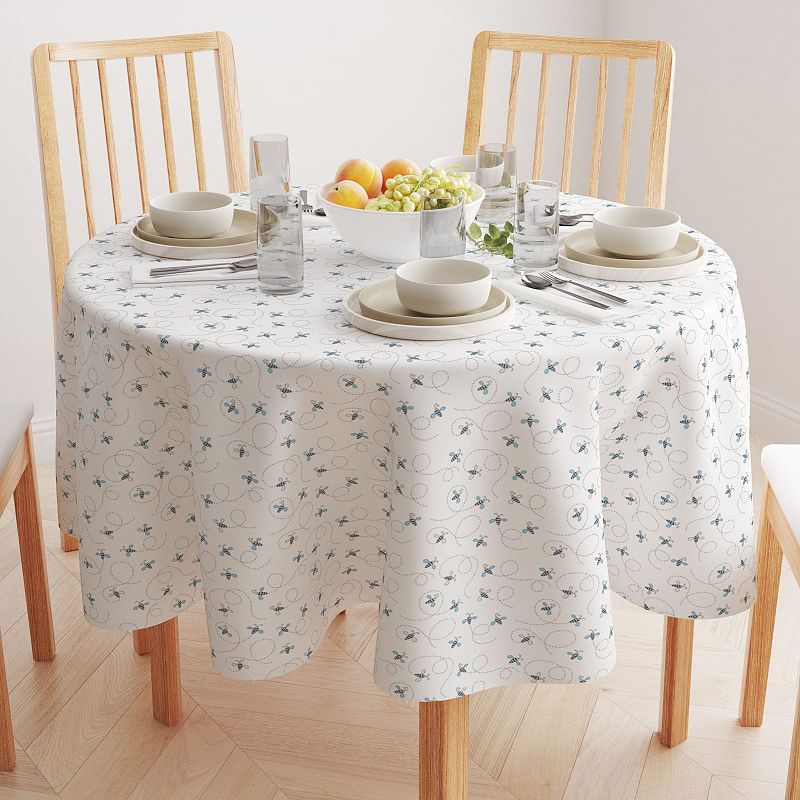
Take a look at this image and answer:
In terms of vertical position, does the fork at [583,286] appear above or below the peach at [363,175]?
below

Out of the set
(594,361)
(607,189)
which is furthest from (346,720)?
(607,189)

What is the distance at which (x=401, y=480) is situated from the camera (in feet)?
4.01

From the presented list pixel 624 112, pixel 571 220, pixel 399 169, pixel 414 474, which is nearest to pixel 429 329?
pixel 414 474

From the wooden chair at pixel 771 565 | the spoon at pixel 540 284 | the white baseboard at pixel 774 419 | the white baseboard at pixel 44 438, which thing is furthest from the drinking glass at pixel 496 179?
the white baseboard at pixel 44 438

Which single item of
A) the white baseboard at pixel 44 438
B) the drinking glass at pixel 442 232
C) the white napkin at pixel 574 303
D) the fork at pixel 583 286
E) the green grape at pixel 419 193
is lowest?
the white baseboard at pixel 44 438

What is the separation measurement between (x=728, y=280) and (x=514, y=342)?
42cm

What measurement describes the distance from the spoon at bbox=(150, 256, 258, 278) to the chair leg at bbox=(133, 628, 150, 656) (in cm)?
85

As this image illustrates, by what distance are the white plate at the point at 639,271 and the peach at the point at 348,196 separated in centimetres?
34

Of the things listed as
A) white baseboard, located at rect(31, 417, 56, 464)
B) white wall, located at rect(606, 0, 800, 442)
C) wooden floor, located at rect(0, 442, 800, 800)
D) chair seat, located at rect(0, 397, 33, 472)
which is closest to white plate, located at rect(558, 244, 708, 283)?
wooden floor, located at rect(0, 442, 800, 800)

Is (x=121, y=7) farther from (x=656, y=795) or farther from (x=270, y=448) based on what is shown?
(x=656, y=795)

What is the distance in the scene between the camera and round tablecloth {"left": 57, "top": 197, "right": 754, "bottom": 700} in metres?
1.23

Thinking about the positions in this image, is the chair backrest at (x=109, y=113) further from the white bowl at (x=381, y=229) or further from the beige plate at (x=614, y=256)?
the beige plate at (x=614, y=256)

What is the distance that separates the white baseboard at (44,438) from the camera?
285 cm

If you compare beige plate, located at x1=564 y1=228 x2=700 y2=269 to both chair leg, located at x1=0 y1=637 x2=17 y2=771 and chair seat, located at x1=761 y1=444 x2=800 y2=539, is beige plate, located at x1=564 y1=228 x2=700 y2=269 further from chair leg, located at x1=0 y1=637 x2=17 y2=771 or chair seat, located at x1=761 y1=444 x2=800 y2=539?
chair leg, located at x1=0 y1=637 x2=17 y2=771
